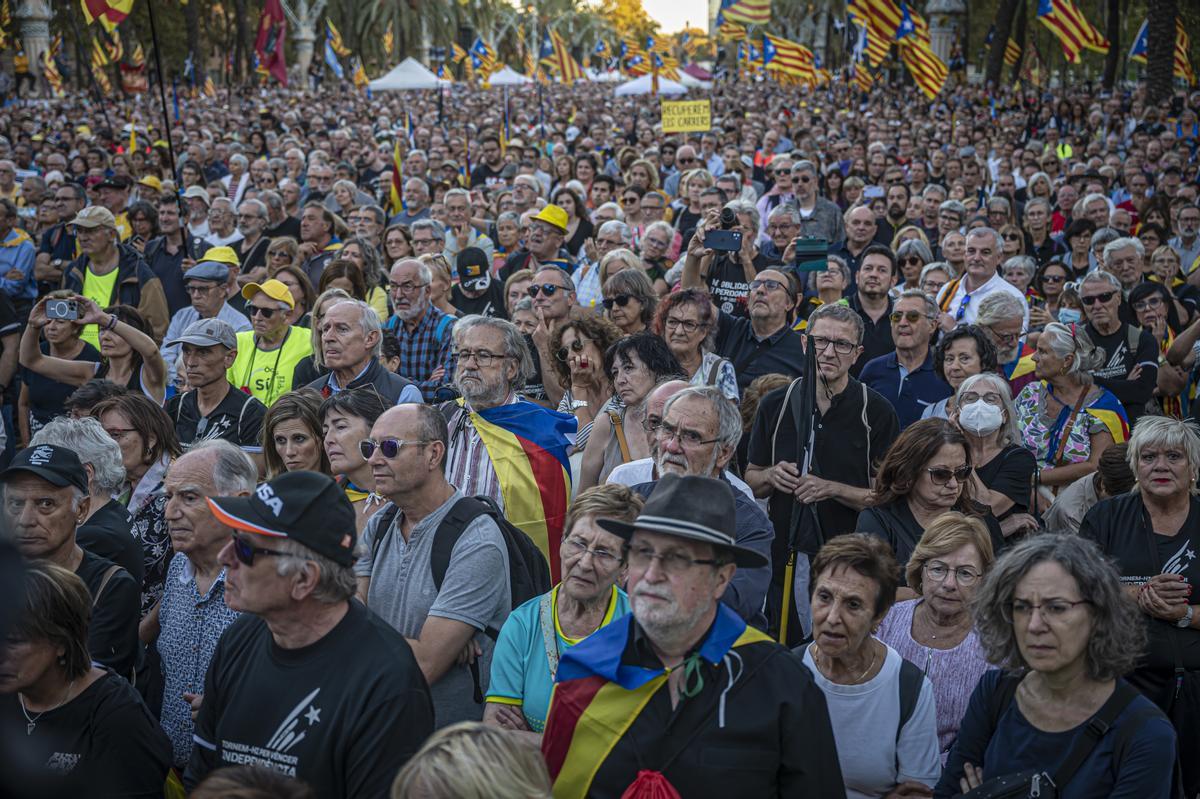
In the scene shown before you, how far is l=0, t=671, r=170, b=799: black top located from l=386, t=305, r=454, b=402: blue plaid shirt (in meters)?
4.55

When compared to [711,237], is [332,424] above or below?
below

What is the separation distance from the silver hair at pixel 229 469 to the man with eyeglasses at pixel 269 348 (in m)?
2.70

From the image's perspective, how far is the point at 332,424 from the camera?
17.1ft

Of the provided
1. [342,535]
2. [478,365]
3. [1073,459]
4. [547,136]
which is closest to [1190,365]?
[1073,459]

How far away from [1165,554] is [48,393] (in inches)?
262

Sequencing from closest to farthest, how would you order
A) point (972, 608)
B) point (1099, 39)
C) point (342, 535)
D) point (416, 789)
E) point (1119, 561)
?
point (416, 789) → point (342, 535) → point (972, 608) → point (1119, 561) → point (1099, 39)

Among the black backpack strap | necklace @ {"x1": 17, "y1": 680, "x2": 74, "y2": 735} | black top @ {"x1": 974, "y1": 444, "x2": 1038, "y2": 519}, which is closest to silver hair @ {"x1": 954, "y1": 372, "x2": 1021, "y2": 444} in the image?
black top @ {"x1": 974, "y1": 444, "x2": 1038, "y2": 519}

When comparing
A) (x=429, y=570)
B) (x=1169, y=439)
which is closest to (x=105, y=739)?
(x=429, y=570)

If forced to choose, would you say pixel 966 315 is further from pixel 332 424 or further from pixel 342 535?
Answer: pixel 342 535

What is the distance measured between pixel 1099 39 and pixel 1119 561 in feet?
73.0

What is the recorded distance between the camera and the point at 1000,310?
7133 mm

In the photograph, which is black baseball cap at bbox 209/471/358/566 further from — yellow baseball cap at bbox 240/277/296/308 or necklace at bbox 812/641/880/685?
yellow baseball cap at bbox 240/277/296/308

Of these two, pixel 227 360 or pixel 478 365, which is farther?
pixel 227 360

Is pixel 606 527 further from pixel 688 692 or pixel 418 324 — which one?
pixel 418 324
